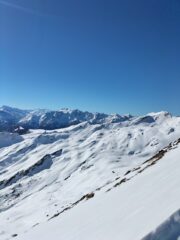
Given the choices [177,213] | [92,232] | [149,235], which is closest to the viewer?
[149,235]

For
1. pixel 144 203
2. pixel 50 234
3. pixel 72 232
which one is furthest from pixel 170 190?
pixel 50 234

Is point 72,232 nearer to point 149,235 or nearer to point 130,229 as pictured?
point 130,229

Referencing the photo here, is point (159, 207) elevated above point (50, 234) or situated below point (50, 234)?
above

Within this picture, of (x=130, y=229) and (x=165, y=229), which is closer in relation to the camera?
(x=165, y=229)

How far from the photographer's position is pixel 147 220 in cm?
852

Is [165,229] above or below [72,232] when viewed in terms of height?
above

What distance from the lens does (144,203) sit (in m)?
11.2

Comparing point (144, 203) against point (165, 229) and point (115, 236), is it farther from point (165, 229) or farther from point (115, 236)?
point (165, 229)

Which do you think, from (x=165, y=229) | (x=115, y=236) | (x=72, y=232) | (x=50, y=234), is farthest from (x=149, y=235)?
(x=50, y=234)

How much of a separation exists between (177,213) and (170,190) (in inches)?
133

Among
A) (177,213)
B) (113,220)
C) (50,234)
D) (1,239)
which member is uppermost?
(177,213)

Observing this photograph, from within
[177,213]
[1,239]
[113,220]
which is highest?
[177,213]

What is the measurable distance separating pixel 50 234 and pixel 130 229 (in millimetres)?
6229

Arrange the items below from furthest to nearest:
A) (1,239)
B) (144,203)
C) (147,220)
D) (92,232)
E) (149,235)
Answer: (1,239), (144,203), (92,232), (147,220), (149,235)
